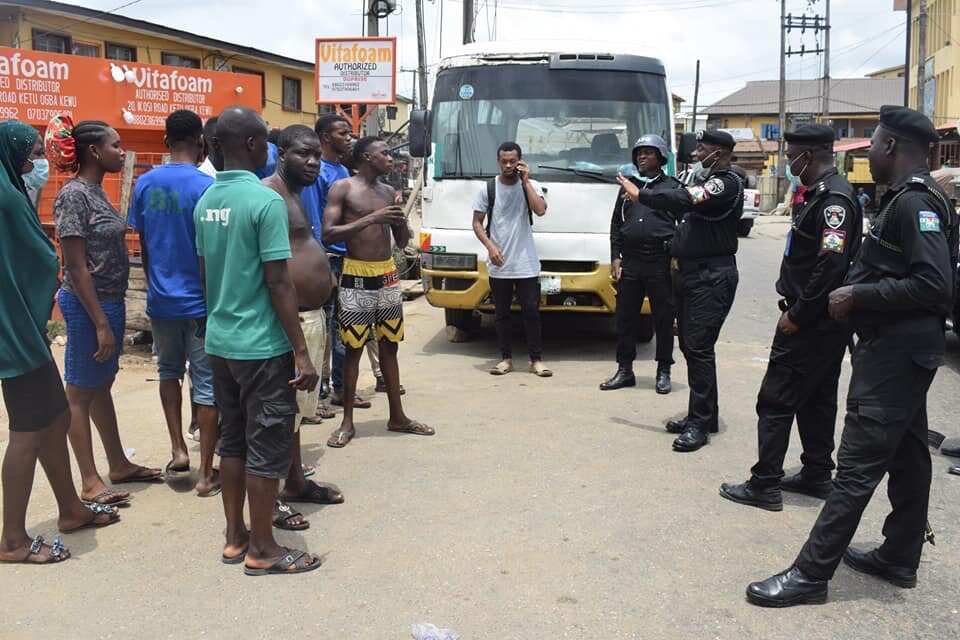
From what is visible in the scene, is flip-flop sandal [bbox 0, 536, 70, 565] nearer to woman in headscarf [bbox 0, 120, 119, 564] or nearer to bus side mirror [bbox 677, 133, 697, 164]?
woman in headscarf [bbox 0, 120, 119, 564]

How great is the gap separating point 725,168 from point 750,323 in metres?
5.25

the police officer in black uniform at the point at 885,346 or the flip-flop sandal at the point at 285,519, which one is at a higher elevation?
the police officer in black uniform at the point at 885,346

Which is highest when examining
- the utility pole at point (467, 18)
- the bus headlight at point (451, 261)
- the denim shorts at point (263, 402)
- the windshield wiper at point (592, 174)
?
the utility pole at point (467, 18)

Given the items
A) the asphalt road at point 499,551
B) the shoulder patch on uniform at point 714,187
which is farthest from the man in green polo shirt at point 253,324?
the shoulder patch on uniform at point 714,187

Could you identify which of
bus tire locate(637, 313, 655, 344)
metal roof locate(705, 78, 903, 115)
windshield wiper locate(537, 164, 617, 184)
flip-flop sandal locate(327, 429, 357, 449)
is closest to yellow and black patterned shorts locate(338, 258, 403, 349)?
flip-flop sandal locate(327, 429, 357, 449)

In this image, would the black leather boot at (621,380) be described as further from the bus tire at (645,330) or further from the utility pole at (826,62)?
the utility pole at (826,62)

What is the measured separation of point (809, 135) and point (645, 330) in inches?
184

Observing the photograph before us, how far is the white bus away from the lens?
7.51 meters

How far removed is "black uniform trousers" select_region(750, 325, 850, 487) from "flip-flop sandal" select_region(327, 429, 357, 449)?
2434mm

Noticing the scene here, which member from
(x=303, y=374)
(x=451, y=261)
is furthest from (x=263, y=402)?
(x=451, y=261)

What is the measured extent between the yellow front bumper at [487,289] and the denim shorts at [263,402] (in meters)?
4.18

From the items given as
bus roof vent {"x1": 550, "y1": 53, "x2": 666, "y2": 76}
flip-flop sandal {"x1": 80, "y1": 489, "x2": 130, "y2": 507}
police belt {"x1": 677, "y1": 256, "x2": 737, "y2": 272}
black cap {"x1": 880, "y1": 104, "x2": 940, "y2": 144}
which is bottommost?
flip-flop sandal {"x1": 80, "y1": 489, "x2": 130, "y2": 507}

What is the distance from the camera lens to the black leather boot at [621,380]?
673cm

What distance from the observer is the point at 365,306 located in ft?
17.6
